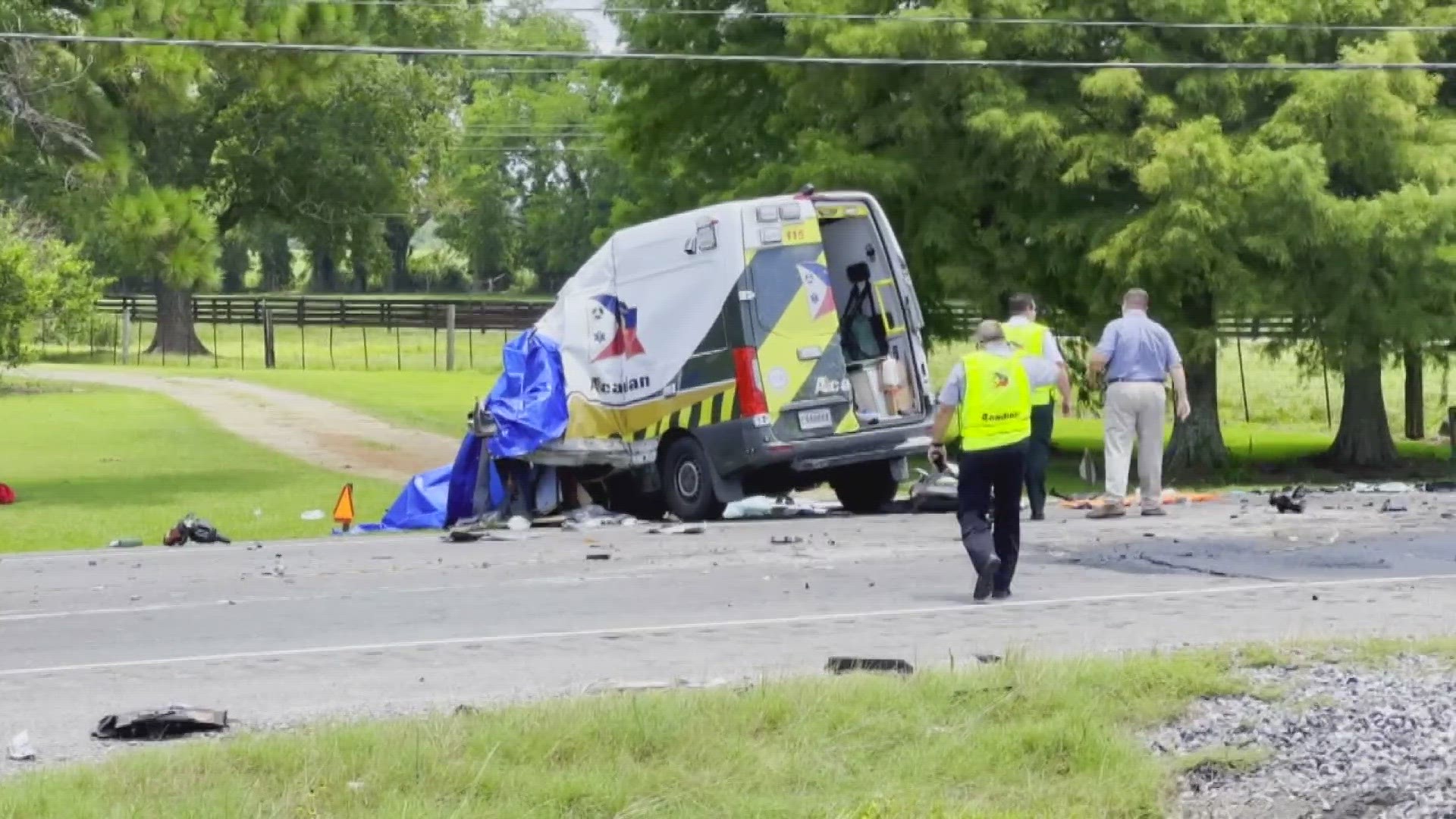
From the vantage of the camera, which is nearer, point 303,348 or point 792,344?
point 792,344

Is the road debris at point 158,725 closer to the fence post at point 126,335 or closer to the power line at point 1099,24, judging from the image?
the power line at point 1099,24

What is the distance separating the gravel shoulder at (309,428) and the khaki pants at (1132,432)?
1065cm

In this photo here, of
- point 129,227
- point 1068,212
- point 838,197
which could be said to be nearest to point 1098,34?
point 1068,212

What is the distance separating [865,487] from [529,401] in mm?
3174

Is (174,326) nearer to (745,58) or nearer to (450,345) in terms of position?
(450,345)

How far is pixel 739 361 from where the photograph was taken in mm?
16859

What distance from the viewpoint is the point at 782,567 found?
13773 millimetres

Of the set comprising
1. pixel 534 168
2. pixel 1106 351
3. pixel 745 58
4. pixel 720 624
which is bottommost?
pixel 720 624

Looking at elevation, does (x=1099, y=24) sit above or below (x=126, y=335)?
above

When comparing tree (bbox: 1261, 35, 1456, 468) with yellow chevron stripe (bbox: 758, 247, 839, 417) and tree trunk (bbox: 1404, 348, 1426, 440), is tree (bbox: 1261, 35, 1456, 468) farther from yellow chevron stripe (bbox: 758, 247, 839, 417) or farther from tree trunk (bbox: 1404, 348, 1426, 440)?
tree trunk (bbox: 1404, 348, 1426, 440)

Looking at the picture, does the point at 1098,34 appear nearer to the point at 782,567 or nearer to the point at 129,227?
the point at 129,227

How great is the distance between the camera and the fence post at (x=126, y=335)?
5997cm

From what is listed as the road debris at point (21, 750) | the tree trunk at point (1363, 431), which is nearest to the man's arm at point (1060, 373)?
the road debris at point (21, 750)

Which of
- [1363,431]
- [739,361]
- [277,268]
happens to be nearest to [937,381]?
[1363,431]
